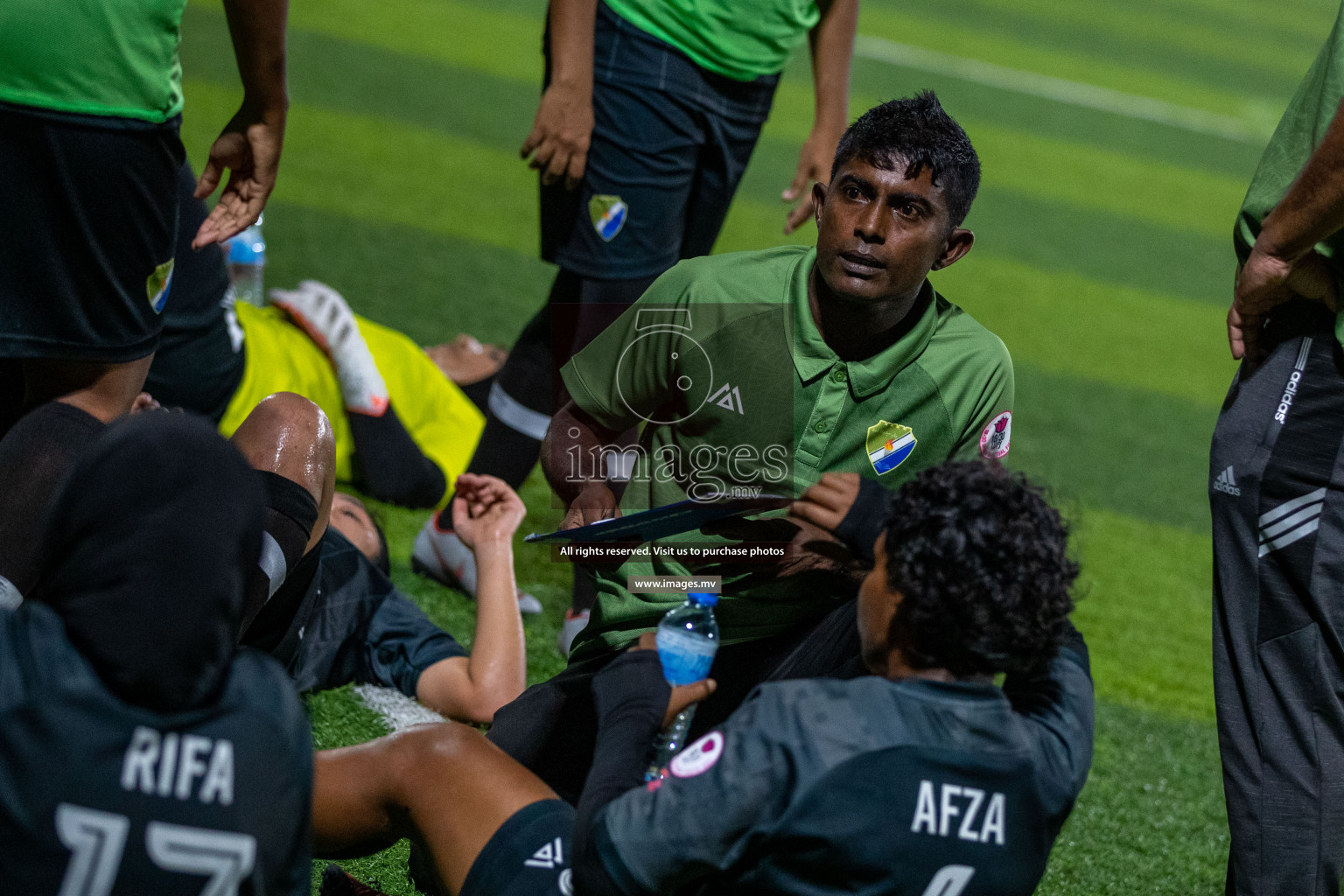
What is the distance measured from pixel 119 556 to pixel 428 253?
16.5ft

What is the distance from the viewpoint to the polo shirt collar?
2.45 metres

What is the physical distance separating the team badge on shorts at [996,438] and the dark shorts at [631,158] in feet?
3.61

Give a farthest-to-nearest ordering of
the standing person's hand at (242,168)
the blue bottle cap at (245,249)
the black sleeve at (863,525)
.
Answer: the blue bottle cap at (245,249), the standing person's hand at (242,168), the black sleeve at (863,525)

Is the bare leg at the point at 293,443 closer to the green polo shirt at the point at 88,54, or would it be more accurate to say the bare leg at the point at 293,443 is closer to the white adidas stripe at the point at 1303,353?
the green polo shirt at the point at 88,54

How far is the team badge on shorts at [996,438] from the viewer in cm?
250

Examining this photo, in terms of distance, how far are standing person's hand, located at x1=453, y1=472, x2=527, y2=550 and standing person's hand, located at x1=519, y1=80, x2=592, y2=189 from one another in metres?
0.78

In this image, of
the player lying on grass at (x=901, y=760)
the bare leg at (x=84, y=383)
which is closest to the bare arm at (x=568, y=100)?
the bare leg at (x=84, y=383)

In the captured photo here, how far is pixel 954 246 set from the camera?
260 cm

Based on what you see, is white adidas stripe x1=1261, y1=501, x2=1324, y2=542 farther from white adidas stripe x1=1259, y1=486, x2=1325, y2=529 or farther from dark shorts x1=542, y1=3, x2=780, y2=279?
dark shorts x1=542, y1=3, x2=780, y2=279

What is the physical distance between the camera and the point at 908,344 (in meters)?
2.46

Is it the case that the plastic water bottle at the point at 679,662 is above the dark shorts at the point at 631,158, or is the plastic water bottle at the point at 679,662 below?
below

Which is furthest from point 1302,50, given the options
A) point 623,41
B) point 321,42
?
point 623,41

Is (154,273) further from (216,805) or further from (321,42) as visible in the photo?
(321,42)

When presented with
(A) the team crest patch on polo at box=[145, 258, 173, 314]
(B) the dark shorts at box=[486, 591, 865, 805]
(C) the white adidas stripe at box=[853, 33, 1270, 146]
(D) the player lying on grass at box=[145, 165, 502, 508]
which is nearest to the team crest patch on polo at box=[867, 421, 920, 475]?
(B) the dark shorts at box=[486, 591, 865, 805]
